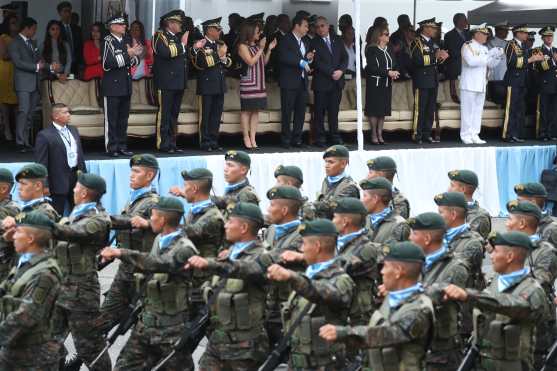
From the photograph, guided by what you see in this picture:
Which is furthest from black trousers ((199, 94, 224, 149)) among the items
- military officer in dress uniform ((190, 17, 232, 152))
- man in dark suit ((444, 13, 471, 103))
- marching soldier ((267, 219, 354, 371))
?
marching soldier ((267, 219, 354, 371))

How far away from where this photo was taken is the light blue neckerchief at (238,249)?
8242mm

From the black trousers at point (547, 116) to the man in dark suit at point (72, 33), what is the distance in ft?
20.9

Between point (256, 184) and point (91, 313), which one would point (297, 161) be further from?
point (91, 313)

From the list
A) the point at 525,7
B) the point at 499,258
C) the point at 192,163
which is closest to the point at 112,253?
the point at 499,258

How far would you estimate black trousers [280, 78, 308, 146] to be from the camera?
15.7 m

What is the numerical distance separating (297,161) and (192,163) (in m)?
1.36

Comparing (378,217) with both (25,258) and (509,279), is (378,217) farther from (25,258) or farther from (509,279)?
(25,258)

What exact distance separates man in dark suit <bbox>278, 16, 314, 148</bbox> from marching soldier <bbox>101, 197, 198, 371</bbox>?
702 cm

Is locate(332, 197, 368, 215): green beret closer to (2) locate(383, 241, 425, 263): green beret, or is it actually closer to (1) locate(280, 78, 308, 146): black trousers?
(2) locate(383, 241, 425, 263): green beret

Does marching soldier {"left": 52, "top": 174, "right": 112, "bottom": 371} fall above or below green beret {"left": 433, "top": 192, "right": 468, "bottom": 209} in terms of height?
below

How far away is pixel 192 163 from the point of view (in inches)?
569

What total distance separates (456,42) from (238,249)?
9318 millimetres

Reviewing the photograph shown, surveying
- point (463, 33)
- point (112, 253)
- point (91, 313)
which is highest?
point (463, 33)

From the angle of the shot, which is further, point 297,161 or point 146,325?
point 297,161
